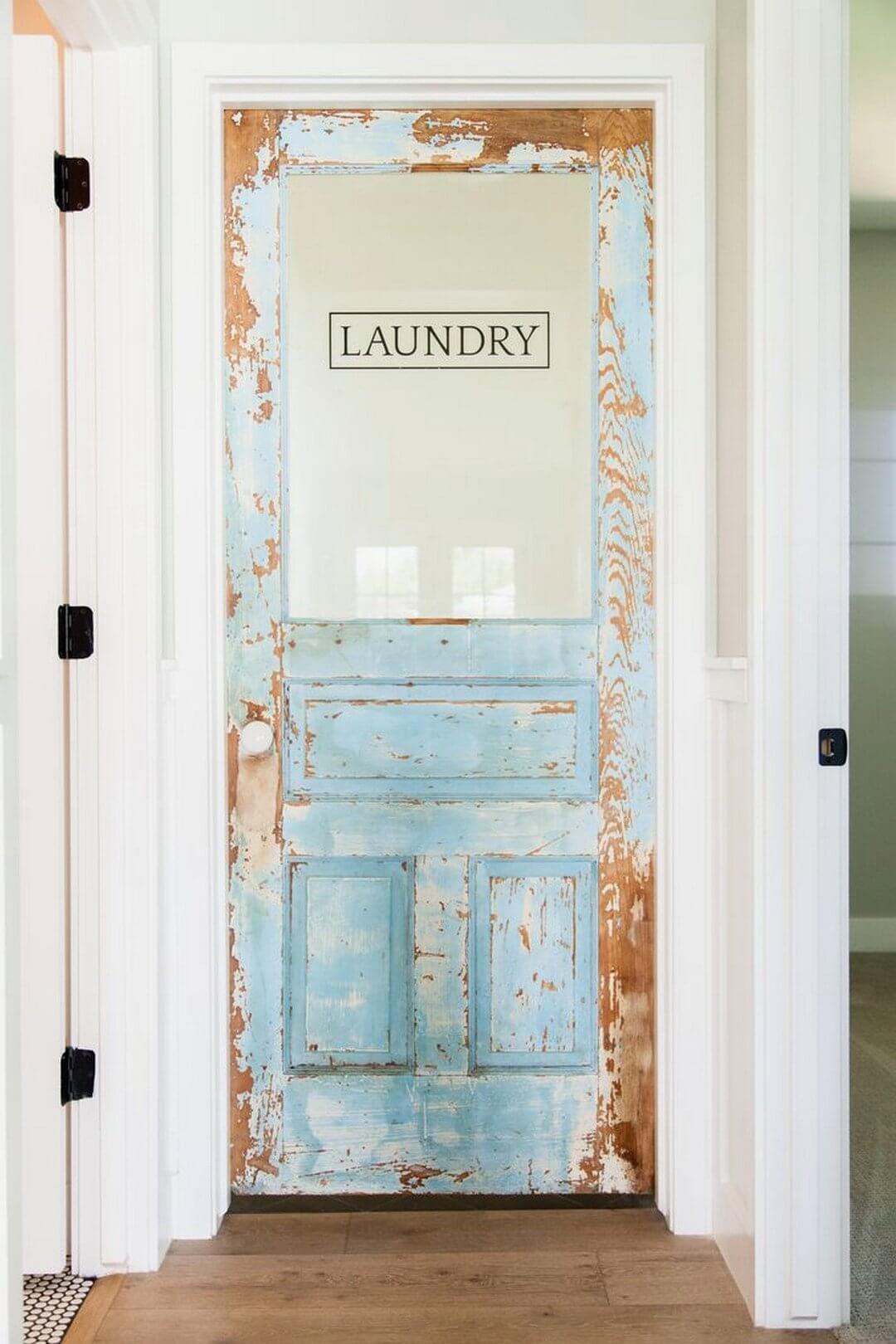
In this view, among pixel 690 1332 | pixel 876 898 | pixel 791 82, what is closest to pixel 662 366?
pixel 791 82

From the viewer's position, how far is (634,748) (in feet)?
6.88

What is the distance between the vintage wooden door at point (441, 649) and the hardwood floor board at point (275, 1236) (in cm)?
6

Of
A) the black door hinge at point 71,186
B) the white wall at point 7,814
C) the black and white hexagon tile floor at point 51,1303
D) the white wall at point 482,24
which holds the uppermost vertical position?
the white wall at point 482,24

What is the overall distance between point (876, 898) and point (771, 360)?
8.57 ft

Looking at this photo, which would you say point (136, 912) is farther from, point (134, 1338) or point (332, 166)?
point (332, 166)

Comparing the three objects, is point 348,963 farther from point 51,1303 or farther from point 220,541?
point 220,541

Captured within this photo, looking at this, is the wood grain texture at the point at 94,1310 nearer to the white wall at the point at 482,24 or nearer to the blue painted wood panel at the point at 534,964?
the blue painted wood panel at the point at 534,964

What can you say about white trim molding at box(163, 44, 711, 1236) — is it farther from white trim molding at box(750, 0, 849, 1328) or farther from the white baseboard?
the white baseboard

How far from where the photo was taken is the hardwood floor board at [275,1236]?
1964 millimetres

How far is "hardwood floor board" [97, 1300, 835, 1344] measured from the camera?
170 cm

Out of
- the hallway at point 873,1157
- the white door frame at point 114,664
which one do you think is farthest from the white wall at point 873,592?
the white door frame at point 114,664

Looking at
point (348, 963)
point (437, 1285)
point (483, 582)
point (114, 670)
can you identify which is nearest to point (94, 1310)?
point (437, 1285)

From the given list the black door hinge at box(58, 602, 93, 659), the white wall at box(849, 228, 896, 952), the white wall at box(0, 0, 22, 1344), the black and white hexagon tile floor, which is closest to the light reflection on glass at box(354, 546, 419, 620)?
the black door hinge at box(58, 602, 93, 659)

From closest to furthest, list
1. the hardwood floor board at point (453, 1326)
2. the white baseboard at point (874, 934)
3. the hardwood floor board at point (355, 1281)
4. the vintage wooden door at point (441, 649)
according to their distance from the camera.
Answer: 1. the hardwood floor board at point (453, 1326)
2. the hardwood floor board at point (355, 1281)
3. the vintage wooden door at point (441, 649)
4. the white baseboard at point (874, 934)
